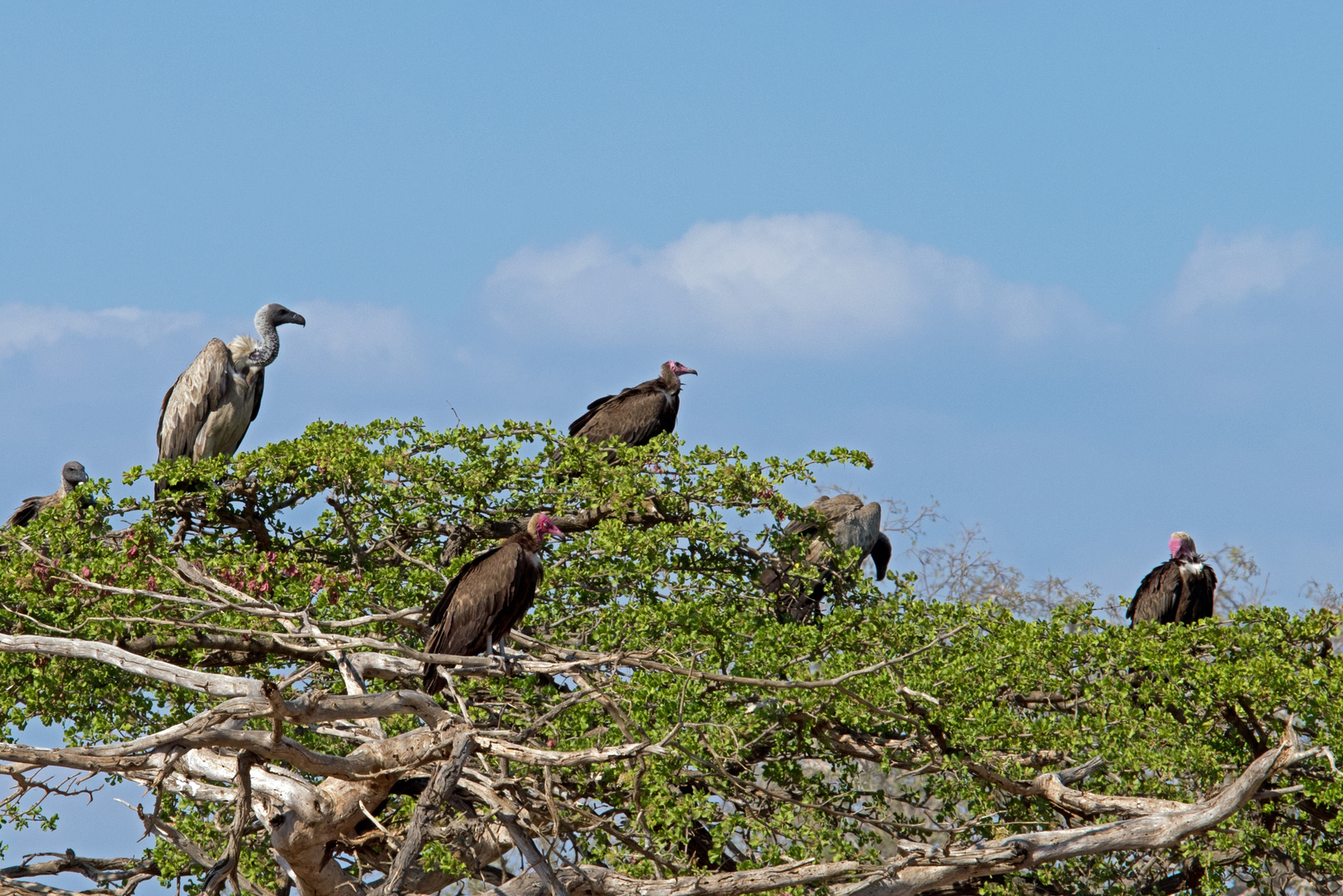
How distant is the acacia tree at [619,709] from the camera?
24.9ft

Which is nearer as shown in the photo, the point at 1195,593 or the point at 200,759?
the point at 200,759

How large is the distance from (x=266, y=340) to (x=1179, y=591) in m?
9.35

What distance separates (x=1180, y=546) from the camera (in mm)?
13188

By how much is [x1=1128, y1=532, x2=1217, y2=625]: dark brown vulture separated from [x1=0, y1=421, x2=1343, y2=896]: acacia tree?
3.12 metres

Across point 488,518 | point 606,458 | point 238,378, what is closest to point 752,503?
point 606,458

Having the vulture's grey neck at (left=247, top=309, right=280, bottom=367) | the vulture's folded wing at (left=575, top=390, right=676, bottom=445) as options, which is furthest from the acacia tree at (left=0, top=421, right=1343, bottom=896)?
the vulture's grey neck at (left=247, top=309, right=280, bottom=367)

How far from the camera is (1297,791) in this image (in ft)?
27.6

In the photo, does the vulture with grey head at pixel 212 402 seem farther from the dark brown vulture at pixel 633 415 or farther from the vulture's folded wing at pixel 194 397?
the dark brown vulture at pixel 633 415

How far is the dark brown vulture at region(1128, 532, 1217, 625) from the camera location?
12500 mm

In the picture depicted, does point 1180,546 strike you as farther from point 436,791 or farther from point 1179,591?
point 436,791

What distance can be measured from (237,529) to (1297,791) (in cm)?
773

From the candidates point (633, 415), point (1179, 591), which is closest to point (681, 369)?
point (633, 415)

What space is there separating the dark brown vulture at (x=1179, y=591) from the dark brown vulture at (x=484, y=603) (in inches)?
258

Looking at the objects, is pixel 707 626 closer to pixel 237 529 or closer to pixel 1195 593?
pixel 237 529
